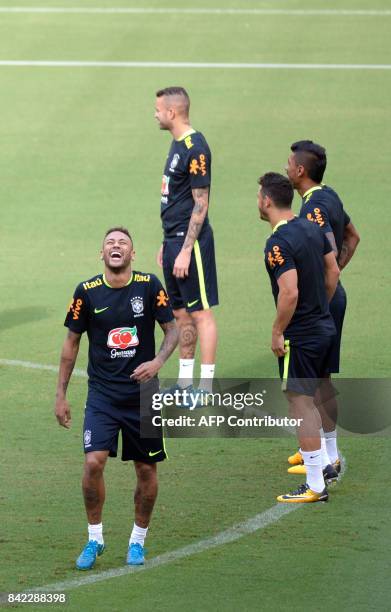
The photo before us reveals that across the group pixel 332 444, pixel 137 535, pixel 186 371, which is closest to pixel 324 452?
pixel 332 444

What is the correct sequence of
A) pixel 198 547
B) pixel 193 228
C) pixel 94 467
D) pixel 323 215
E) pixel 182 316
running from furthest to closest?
pixel 182 316 → pixel 193 228 → pixel 323 215 → pixel 198 547 → pixel 94 467

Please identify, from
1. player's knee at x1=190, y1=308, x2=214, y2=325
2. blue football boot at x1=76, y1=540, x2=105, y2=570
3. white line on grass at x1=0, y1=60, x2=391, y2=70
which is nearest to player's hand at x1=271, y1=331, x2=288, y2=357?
blue football boot at x1=76, y1=540, x2=105, y2=570

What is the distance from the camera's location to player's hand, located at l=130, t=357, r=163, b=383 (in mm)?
9000

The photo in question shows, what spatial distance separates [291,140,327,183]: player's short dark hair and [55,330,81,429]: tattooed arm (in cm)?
251

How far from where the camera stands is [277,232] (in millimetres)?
10039

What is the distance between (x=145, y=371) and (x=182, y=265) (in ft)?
11.7

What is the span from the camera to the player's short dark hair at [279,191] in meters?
10.1

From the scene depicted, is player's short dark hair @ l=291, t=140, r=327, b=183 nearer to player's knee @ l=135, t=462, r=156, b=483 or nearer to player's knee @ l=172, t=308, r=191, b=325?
player's knee @ l=172, t=308, r=191, b=325

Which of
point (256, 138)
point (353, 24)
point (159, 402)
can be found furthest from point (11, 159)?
point (159, 402)

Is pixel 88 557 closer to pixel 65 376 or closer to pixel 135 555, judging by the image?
pixel 135 555

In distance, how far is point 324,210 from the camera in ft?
35.2

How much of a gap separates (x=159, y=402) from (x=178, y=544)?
3.21 feet

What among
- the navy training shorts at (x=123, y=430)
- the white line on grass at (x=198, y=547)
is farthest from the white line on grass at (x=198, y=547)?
the navy training shorts at (x=123, y=430)

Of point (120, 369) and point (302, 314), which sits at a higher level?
point (302, 314)
